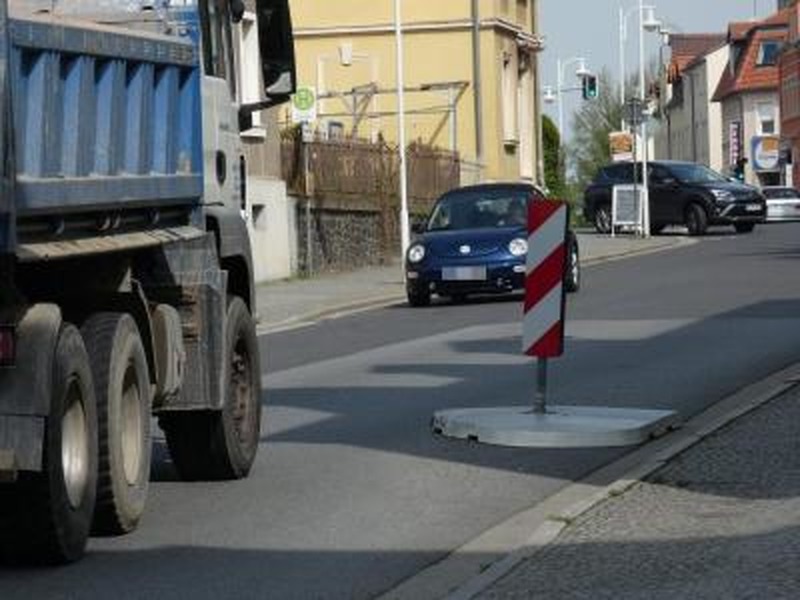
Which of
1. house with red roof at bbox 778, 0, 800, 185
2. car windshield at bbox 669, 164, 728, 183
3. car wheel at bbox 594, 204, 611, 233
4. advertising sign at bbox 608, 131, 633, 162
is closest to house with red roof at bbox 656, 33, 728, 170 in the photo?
house with red roof at bbox 778, 0, 800, 185

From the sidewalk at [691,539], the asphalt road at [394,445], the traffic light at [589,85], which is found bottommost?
the asphalt road at [394,445]

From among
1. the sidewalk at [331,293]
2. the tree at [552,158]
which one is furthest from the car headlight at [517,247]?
the tree at [552,158]

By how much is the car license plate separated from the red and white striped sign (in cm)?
1402

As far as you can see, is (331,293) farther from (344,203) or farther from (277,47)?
(277,47)

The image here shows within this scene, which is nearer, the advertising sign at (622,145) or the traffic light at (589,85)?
the advertising sign at (622,145)

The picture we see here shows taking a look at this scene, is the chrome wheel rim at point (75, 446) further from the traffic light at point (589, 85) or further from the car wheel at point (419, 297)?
the traffic light at point (589, 85)

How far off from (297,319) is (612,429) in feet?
45.3

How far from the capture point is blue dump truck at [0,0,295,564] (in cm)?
817

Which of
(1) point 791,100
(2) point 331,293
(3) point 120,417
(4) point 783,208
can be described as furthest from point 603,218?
(1) point 791,100

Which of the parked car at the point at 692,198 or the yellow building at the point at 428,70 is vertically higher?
the yellow building at the point at 428,70

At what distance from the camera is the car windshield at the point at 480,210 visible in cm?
2855

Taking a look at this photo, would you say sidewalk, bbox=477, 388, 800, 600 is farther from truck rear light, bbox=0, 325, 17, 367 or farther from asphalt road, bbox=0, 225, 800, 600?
truck rear light, bbox=0, 325, 17, 367

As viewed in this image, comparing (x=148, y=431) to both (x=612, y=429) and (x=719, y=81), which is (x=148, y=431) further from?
(x=719, y=81)

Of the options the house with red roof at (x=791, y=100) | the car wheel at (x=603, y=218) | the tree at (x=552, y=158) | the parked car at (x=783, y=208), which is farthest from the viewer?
the house with red roof at (x=791, y=100)
